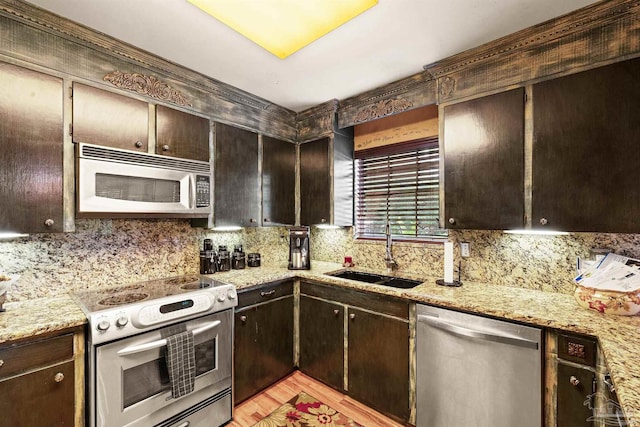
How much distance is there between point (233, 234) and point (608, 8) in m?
3.12

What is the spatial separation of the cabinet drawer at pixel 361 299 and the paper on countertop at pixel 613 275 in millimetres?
1021

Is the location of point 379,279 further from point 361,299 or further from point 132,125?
point 132,125

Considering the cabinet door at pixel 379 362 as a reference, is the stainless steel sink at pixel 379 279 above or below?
above

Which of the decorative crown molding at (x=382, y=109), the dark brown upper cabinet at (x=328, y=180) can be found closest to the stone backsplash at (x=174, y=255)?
the dark brown upper cabinet at (x=328, y=180)

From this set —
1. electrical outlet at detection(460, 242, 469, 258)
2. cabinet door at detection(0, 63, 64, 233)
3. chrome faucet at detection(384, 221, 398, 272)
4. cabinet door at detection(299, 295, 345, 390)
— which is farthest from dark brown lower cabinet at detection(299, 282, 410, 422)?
cabinet door at detection(0, 63, 64, 233)

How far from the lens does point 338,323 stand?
7.79 ft

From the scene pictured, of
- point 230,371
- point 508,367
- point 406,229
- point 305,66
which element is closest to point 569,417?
point 508,367

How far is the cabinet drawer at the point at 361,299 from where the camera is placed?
2020 millimetres

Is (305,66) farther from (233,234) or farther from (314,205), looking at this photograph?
(233,234)

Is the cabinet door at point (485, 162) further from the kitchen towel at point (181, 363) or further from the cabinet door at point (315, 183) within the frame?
the kitchen towel at point (181, 363)

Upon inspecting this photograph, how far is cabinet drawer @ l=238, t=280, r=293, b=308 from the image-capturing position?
2.24 metres

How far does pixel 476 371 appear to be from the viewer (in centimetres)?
169

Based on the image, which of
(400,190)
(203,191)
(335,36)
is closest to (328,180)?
(400,190)

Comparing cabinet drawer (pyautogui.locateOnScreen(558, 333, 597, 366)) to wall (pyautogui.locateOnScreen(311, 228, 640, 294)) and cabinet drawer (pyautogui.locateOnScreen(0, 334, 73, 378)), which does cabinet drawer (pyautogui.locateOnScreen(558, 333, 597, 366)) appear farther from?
cabinet drawer (pyautogui.locateOnScreen(0, 334, 73, 378))
